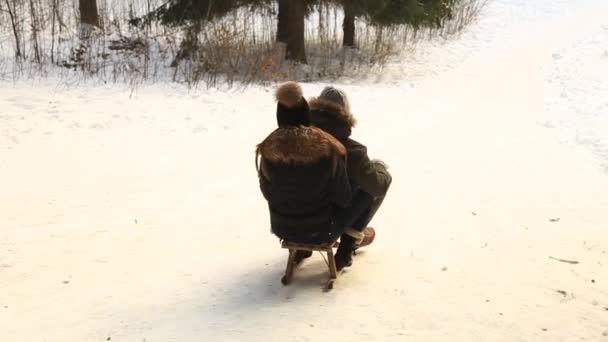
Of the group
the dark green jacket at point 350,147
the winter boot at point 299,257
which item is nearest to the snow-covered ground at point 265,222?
the winter boot at point 299,257

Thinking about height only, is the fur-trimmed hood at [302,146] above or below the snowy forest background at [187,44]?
below

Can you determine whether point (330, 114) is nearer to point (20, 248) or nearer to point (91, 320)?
point (91, 320)

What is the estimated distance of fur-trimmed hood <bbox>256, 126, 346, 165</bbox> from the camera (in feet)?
11.1

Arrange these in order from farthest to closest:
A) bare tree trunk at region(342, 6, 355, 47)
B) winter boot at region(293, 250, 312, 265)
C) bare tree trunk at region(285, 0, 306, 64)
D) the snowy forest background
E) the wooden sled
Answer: bare tree trunk at region(342, 6, 355, 47) → bare tree trunk at region(285, 0, 306, 64) → the snowy forest background → winter boot at region(293, 250, 312, 265) → the wooden sled

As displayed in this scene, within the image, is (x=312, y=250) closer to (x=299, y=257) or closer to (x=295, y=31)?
(x=299, y=257)

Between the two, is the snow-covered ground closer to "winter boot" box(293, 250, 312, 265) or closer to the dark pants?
"winter boot" box(293, 250, 312, 265)

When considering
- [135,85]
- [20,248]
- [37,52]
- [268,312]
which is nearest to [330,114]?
[268,312]

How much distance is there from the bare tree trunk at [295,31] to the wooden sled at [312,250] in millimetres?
7722

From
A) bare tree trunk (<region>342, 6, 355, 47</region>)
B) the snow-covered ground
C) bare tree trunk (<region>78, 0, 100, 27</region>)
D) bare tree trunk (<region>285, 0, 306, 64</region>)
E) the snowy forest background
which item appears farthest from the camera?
bare tree trunk (<region>342, 6, 355, 47</region>)

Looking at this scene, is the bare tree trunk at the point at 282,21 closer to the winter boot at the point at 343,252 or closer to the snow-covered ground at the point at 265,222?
the snow-covered ground at the point at 265,222

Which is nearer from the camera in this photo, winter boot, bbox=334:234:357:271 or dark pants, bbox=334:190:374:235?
dark pants, bbox=334:190:374:235

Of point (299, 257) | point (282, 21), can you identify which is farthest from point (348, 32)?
point (299, 257)

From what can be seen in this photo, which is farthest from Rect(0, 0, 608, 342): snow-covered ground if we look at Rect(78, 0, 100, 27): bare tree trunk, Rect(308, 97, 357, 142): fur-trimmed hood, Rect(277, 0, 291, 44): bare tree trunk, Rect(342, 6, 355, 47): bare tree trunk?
Rect(342, 6, 355, 47): bare tree trunk

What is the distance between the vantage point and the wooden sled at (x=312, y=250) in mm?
3729
